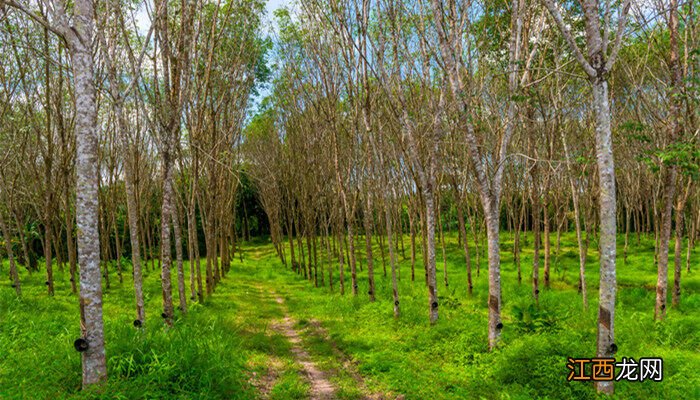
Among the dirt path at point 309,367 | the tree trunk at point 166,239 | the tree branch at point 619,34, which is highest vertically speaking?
the tree branch at point 619,34

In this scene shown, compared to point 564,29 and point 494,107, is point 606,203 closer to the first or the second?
point 564,29

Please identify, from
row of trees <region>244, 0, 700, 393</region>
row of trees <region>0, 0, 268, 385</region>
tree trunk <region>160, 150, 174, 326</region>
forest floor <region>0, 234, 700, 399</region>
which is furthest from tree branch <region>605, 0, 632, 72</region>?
tree trunk <region>160, 150, 174, 326</region>

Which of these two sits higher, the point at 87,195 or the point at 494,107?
the point at 494,107

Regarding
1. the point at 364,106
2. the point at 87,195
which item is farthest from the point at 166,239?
the point at 364,106

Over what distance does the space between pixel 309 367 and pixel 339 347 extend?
51.4 inches

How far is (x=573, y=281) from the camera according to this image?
16.6 m

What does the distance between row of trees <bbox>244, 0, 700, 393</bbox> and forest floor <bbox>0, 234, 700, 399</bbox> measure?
Answer: 823 mm

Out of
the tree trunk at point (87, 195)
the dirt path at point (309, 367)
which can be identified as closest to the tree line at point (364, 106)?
the tree trunk at point (87, 195)

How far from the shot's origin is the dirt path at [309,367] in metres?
6.30

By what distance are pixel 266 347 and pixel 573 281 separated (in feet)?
45.8

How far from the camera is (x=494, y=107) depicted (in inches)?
457

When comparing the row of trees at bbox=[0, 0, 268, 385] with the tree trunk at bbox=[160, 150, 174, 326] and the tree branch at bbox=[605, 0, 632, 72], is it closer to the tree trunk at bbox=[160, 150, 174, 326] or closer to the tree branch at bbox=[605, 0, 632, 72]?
the tree trunk at bbox=[160, 150, 174, 326]

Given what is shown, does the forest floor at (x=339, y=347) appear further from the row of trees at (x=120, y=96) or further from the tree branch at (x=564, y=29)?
the tree branch at (x=564, y=29)

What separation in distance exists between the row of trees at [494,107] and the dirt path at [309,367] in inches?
119
